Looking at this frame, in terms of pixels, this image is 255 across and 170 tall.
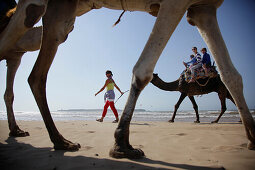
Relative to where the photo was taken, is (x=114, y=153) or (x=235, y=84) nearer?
(x=114, y=153)

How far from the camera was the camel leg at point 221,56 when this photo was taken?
7.22 feet

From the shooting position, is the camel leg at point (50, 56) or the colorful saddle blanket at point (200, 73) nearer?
the camel leg at point (50, 56)

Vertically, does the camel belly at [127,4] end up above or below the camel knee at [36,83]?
above

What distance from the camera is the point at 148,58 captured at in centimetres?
200

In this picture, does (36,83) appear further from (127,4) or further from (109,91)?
(109,91)

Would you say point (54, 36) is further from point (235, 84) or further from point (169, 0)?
point (235, 84)

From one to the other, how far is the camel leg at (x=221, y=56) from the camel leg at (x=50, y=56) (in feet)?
6.00

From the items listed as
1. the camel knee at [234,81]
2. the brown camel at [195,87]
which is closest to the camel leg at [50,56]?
the camel knee at [234,81]

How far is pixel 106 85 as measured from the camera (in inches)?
336

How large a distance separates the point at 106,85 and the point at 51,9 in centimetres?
612

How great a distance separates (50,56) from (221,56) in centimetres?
228

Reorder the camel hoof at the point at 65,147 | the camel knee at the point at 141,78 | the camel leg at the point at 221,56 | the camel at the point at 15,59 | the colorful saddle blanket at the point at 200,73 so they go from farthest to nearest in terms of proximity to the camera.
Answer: the colorful saddle blanket at the point at 200,73, the camel at the point at 15,59, the camel hoof at the point at 65,147, the camel leg at the point at 221,56, the camel knee at the point at 141,78

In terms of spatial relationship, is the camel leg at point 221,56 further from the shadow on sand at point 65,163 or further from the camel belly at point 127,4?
the shadow on sand at point 65,163

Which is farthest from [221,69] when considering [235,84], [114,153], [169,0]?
[114,153]
